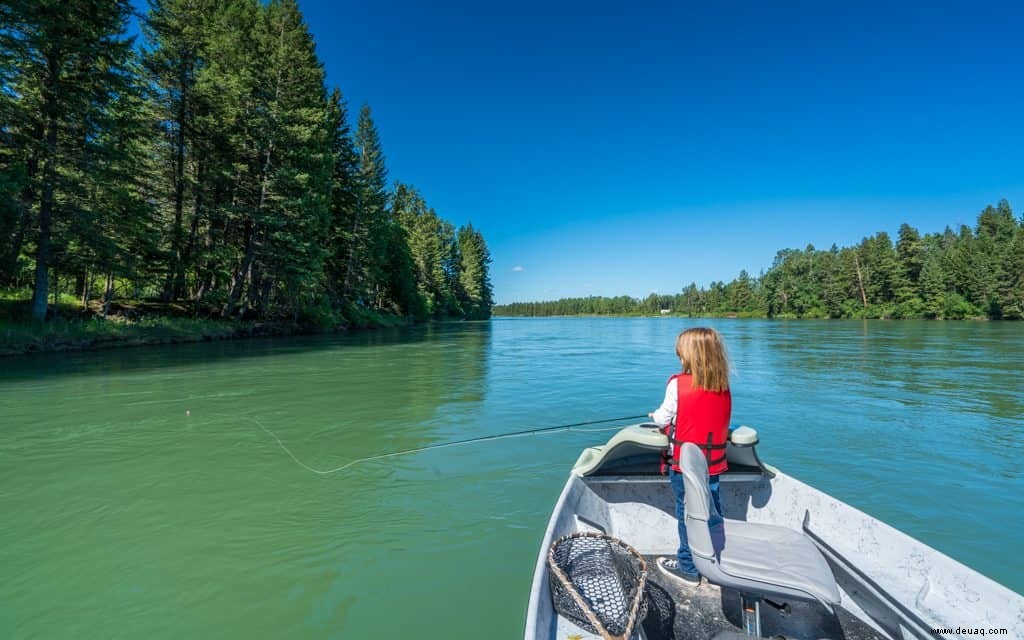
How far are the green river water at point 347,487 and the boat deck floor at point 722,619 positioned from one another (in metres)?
0.98

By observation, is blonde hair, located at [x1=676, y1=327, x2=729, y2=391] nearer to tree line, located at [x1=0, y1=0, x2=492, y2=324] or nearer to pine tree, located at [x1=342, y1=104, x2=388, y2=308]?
tree line, located at [x1=0, y1=0, x2=492, y2=324]

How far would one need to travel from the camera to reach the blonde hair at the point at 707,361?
290cm

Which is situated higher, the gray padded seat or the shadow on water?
the gray padded seat

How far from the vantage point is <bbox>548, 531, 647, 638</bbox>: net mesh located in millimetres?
2387

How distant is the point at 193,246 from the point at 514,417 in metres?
24.3

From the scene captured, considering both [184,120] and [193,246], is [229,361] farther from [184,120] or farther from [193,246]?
[184,120]

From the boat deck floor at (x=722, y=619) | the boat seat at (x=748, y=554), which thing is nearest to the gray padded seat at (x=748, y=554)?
the boat seat at (x=748, y=554)

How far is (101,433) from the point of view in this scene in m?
7.46

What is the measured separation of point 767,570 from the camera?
2.25m

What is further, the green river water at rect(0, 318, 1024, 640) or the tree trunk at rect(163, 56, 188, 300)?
the tree trunk at rect(163, 56, 188, 300)

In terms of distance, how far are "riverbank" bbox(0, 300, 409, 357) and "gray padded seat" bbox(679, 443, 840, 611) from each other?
71.9 ft

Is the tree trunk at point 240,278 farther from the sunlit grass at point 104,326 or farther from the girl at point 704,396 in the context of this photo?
the girl at point 704,396

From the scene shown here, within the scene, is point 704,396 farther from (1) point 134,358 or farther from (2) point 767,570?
(1) point 134,358

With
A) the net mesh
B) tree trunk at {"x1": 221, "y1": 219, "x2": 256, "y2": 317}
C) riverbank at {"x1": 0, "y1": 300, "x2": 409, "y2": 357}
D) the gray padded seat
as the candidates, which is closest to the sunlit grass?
riverbank at {"x1": 0, "y1": 300, "x2": 409, "y2": 357}
